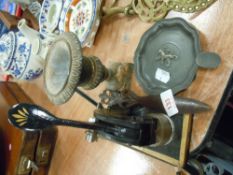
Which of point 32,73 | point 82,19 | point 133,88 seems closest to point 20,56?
point 32,73

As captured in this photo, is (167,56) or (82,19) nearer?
(167,56)

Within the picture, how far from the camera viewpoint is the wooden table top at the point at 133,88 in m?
0.51

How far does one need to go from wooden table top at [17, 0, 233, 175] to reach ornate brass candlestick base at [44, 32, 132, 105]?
46 millimetres

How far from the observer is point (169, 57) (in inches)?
23.5

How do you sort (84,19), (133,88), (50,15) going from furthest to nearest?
(50,15) < (84,19) < (133,88)

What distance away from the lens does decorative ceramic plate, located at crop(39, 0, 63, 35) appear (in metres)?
0.96

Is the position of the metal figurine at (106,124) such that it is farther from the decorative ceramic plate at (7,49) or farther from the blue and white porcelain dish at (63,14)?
the decorative ceramic plate at (7,49)

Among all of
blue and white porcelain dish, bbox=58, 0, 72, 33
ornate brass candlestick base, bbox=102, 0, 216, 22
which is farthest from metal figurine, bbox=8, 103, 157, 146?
blue and white porcelain dish, bbox=58, 0, 72, 33

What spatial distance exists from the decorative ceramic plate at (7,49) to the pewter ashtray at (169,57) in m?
0.57

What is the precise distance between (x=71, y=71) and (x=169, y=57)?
0.20 metres

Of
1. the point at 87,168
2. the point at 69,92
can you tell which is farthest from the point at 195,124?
the point at 87,168

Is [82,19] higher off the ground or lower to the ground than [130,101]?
higher

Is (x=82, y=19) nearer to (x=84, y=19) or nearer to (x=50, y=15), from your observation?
(x=84, y=19)

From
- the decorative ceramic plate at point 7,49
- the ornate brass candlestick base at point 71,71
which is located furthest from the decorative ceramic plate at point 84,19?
the decorative ceramic plate at point 7,49
